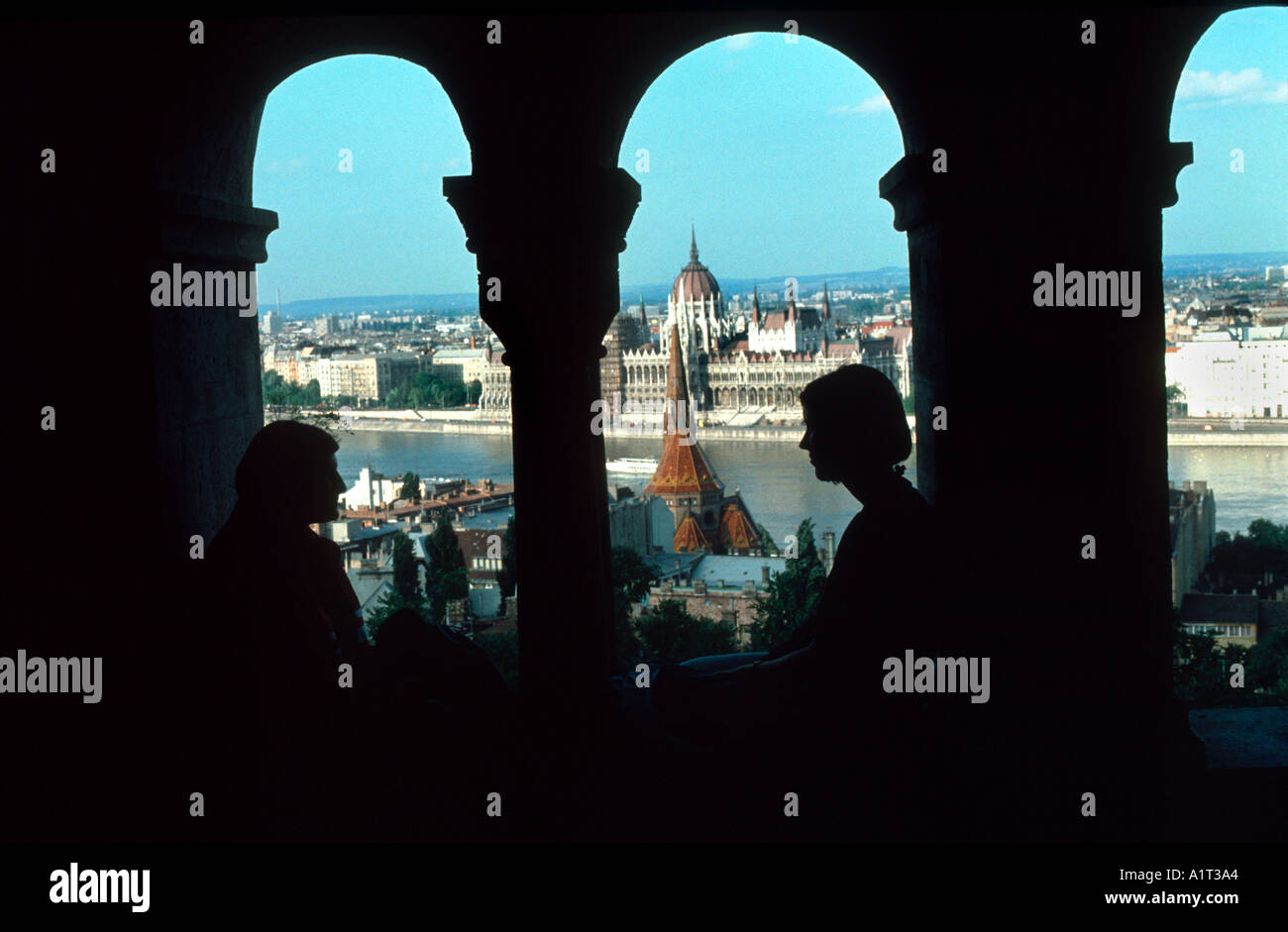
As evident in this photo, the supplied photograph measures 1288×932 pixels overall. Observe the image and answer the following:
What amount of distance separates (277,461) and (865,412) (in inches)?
38.5

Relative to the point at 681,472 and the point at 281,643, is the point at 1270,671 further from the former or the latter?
the point at 681,472

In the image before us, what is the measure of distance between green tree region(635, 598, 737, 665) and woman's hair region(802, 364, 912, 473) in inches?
38.0

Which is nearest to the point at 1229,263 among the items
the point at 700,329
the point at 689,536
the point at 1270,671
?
the point at 1270,671

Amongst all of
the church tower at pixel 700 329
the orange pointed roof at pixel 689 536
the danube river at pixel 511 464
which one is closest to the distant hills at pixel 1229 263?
the danube river at pixel 511 464

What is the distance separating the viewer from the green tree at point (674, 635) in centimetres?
283

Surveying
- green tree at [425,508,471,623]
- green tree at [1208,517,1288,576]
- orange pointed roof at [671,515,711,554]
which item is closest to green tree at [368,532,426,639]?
green tree at [425,508,471,623]

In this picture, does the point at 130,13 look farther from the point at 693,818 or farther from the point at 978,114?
the point at 693,818

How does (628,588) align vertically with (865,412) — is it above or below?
below

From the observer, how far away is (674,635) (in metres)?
2.84

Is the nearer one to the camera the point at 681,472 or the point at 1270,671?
the point at 1270,671

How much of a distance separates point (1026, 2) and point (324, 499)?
144 cm

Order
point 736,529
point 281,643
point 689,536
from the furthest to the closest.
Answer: point 736,529 < point 689,536 < point 281,643
